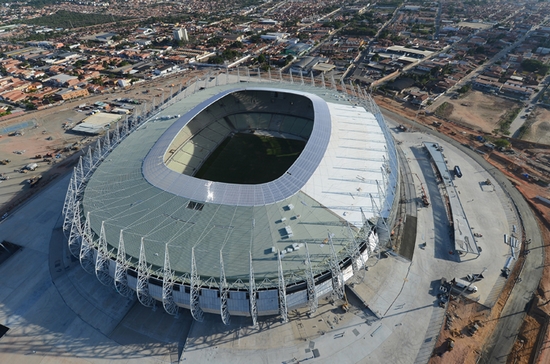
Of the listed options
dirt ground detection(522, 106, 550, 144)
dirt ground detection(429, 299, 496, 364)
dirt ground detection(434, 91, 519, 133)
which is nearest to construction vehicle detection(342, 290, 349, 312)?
dirt ground detection(429, 299, 496, 364)

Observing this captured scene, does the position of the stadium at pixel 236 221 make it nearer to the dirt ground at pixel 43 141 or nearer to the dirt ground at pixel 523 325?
the dirt ground at pixel 523 325

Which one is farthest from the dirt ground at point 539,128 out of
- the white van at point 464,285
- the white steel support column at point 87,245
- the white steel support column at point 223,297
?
the white steel support column at point 87,245

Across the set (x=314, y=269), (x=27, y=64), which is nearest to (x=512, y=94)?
(x=314, y=269)

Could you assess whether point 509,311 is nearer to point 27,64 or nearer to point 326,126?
point 326,126

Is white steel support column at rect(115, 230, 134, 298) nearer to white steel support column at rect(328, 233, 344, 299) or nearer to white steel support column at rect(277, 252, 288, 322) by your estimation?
white steel support column at rect(277, 252, 288, 322)

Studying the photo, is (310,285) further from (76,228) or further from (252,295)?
(76,228)
